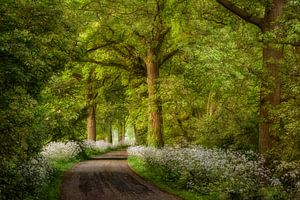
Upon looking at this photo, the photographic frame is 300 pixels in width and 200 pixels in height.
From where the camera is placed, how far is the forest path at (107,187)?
16.2 meters

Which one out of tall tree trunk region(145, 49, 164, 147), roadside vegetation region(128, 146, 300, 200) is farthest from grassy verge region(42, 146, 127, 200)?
tall tree trunk region(145, 49, 164, 147)

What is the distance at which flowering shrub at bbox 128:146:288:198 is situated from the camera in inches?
553

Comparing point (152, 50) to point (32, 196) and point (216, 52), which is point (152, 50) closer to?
point (216, 52)

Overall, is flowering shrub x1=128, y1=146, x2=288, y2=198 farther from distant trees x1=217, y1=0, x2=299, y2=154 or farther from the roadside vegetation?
distant trees x1=217, y1=0, x2=299, y2=154

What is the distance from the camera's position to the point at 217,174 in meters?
16.5

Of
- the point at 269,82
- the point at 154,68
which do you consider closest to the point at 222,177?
the point at 269,82

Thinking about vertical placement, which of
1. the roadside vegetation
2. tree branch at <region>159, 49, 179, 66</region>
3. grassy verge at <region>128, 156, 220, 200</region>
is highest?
tree branch at <region>159, 49, 179, 66</region>

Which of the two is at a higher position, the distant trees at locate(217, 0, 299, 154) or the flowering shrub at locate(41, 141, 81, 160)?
the distant trees at locate(217, 0, 299, 154)

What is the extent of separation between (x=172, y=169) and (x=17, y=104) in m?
10.2

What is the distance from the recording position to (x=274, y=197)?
42.2 feet

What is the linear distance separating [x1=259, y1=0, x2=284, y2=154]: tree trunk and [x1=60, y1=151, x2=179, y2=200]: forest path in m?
5.40

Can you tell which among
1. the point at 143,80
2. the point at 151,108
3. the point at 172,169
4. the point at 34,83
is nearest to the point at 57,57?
the point at 34,83

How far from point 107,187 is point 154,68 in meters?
13.6

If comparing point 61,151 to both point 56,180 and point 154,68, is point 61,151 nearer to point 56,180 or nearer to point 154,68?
point 154,68
